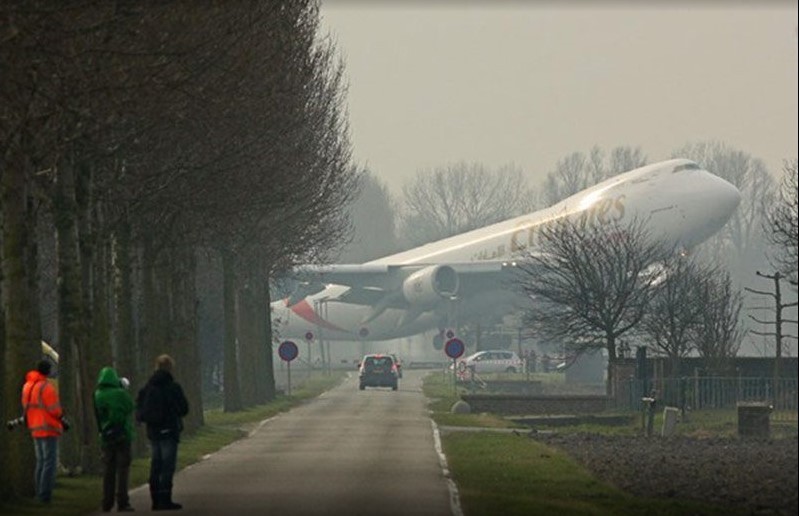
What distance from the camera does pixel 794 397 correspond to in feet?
63.0

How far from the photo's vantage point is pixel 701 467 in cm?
3259

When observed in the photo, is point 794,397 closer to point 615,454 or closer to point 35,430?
point 35,430

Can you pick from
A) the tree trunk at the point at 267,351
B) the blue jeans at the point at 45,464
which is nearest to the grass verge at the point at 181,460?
the blue jeans at the point at 45,464

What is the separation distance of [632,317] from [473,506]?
1685 inches

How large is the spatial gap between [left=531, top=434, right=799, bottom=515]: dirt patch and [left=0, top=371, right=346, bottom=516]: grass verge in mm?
6781

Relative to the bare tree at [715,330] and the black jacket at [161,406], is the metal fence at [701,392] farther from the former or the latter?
the black jacket at [161,406]

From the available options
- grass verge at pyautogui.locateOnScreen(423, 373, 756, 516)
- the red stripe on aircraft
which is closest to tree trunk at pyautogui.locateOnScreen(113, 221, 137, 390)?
grass verge at pyautogui.locateOnScreen(423, 373, 756, 516)

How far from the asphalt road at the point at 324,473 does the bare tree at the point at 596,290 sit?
1181 centimetres

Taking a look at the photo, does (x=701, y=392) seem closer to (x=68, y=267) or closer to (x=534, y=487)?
(x=534, y=487)

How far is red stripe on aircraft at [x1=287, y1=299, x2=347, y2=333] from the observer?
153 m

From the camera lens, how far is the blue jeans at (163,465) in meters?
25.2

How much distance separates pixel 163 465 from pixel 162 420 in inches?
20.9

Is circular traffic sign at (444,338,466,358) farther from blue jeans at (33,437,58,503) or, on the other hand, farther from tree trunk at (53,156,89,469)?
blue jeans at (33,437,58,503)

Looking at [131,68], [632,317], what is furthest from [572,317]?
[131,68]
